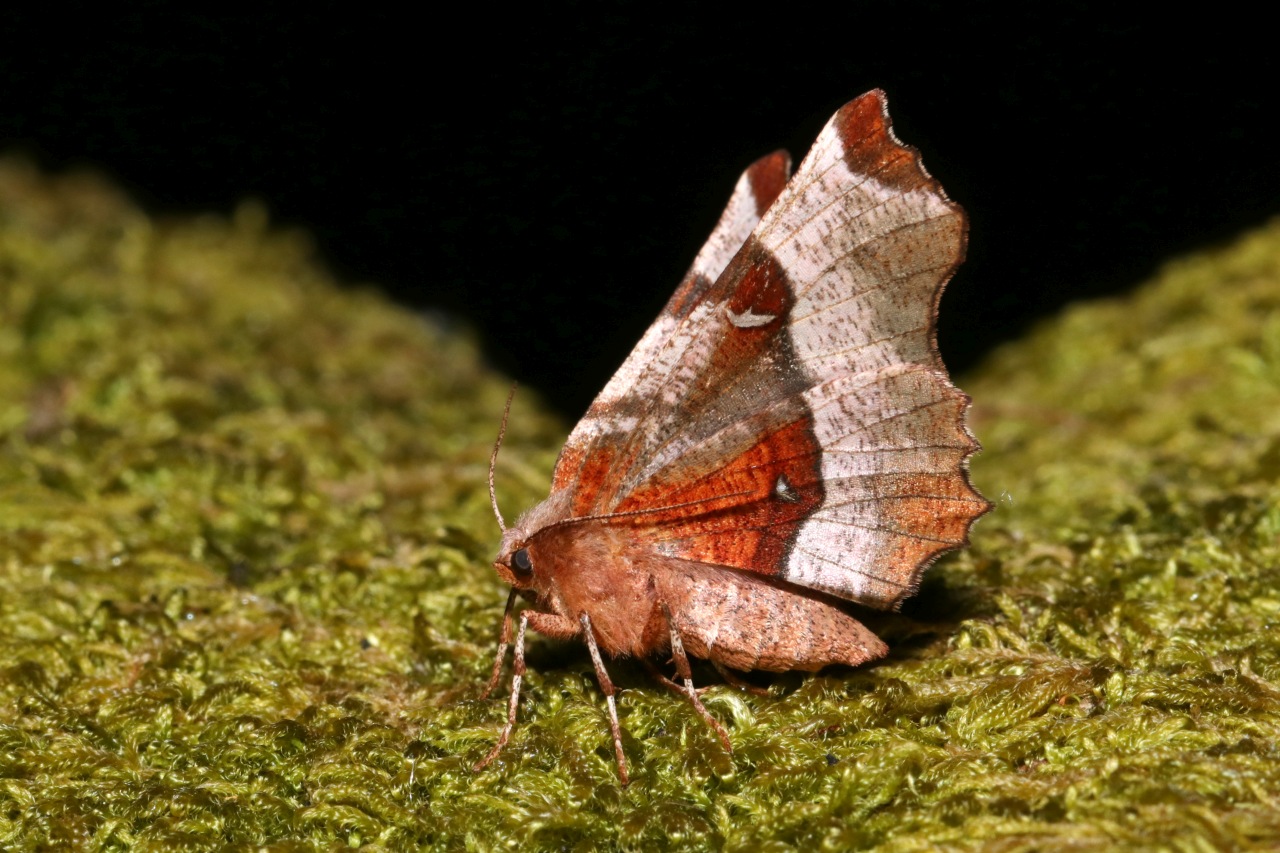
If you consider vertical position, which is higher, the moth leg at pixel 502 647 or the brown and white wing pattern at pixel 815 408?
the brown and white wing pattern at pixel 815 408

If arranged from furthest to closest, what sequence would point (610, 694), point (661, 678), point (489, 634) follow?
point (489, 634) < point (661, 678) < point (610, 694)

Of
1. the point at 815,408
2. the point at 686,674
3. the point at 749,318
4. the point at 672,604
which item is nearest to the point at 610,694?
the point at 686,674

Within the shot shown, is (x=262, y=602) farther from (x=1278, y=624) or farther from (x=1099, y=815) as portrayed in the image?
(x=1278, y=624)

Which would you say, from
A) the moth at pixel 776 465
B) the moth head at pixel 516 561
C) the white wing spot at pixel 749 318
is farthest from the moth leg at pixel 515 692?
the white wing spot at pixel 749 318

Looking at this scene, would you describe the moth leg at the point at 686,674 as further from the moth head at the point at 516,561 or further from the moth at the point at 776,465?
the moth head at the point at 516,561

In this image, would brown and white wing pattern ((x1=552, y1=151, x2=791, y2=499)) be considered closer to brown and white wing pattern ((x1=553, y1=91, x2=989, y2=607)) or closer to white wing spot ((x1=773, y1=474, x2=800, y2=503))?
brown and white wing pattern ((x1=553, y1=91, x2=989, y2=607))

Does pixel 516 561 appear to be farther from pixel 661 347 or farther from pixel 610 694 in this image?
pixel 661 347
